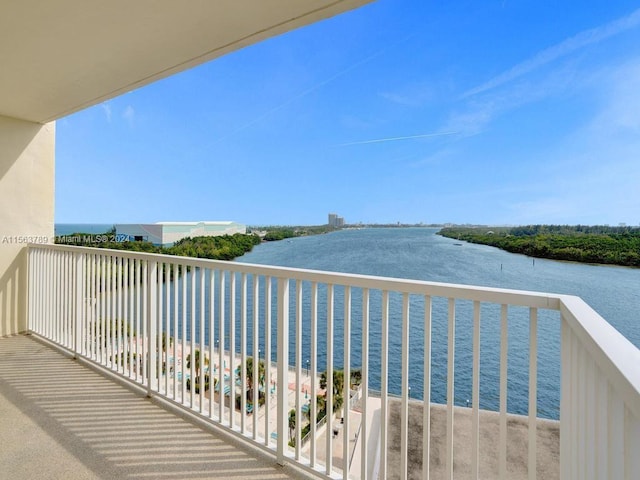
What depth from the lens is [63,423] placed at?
2.07 m

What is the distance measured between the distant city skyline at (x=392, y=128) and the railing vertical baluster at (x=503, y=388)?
61.5 inches

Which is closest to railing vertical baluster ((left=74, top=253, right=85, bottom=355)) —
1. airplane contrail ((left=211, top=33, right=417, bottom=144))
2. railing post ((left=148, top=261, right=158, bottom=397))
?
railing post ((left=148, top=261, right=158, bottom=397))

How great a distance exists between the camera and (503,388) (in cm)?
124

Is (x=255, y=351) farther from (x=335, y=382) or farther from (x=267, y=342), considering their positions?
(x=335, y=382)

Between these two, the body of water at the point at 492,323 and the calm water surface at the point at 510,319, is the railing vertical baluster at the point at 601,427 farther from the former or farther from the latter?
the body of water at the point at 492,323

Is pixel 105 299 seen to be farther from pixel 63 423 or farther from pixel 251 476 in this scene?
pixel 251 476

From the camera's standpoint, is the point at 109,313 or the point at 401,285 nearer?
the point at 401,285

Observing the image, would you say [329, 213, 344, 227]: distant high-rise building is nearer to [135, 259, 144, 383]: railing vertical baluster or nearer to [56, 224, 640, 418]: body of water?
[56, 224, 640, 418]: body of water

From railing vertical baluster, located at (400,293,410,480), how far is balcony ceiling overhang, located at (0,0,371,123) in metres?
1.56

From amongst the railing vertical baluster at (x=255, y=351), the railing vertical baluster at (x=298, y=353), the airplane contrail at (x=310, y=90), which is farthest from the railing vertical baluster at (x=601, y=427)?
the airplane contrail at (x=310, y=90)

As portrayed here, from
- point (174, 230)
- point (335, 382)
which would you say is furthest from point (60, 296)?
point (335, 382)

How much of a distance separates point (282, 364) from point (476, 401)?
966 millimetres

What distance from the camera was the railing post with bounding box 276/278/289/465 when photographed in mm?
1782

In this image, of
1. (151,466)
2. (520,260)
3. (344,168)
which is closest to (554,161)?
(520,260)
